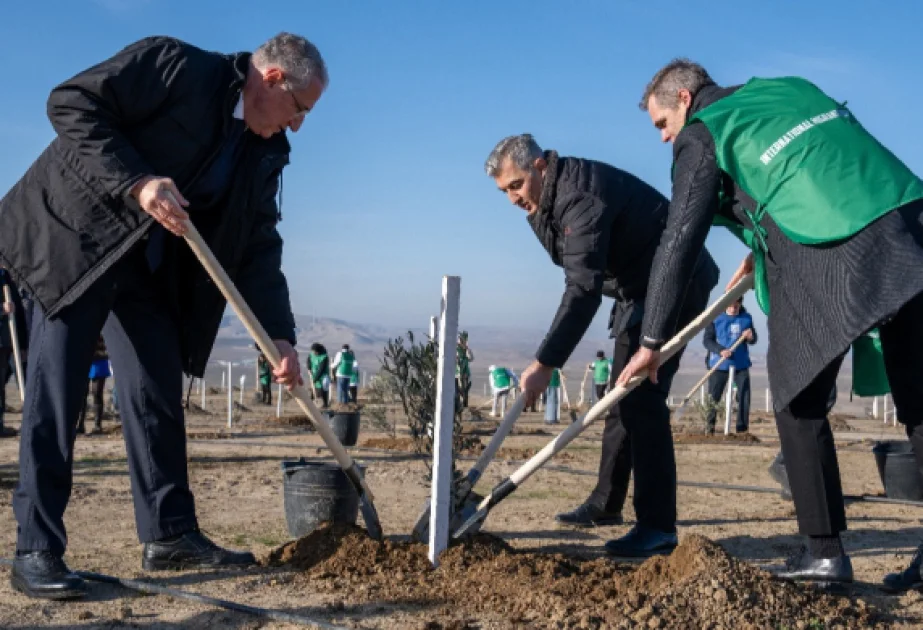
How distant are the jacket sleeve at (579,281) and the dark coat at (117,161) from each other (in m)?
1.36

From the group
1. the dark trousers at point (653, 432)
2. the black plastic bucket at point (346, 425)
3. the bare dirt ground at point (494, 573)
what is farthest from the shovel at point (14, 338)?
the dark trousers at point (653, 432)

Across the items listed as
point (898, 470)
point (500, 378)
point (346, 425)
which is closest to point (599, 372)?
point (500, 378)

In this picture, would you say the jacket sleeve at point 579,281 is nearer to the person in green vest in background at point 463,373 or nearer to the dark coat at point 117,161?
the person in green vest in background at point 463,373

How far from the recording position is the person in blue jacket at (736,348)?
12.9 m

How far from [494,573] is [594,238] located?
1.56m

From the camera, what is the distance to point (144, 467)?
408 cm

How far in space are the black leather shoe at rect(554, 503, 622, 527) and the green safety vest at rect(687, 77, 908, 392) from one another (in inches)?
89.9

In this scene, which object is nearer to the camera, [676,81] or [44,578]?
[44,578]

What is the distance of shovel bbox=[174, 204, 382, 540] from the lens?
Result: 3582mm

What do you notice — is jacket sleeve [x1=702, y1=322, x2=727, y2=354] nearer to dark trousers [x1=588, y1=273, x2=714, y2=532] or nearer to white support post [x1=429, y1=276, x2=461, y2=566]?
dark trousers [x1=588, y1=273, x2=714, y2=532]

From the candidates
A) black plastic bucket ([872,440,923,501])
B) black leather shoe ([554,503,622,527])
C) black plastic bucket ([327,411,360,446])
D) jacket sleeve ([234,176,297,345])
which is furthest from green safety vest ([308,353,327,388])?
jacket sleeve ([234,176,297,345])

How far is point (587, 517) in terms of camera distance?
545cm

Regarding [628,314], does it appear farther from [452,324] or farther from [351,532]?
[351,532]

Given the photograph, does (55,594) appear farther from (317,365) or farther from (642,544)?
(317,365)
